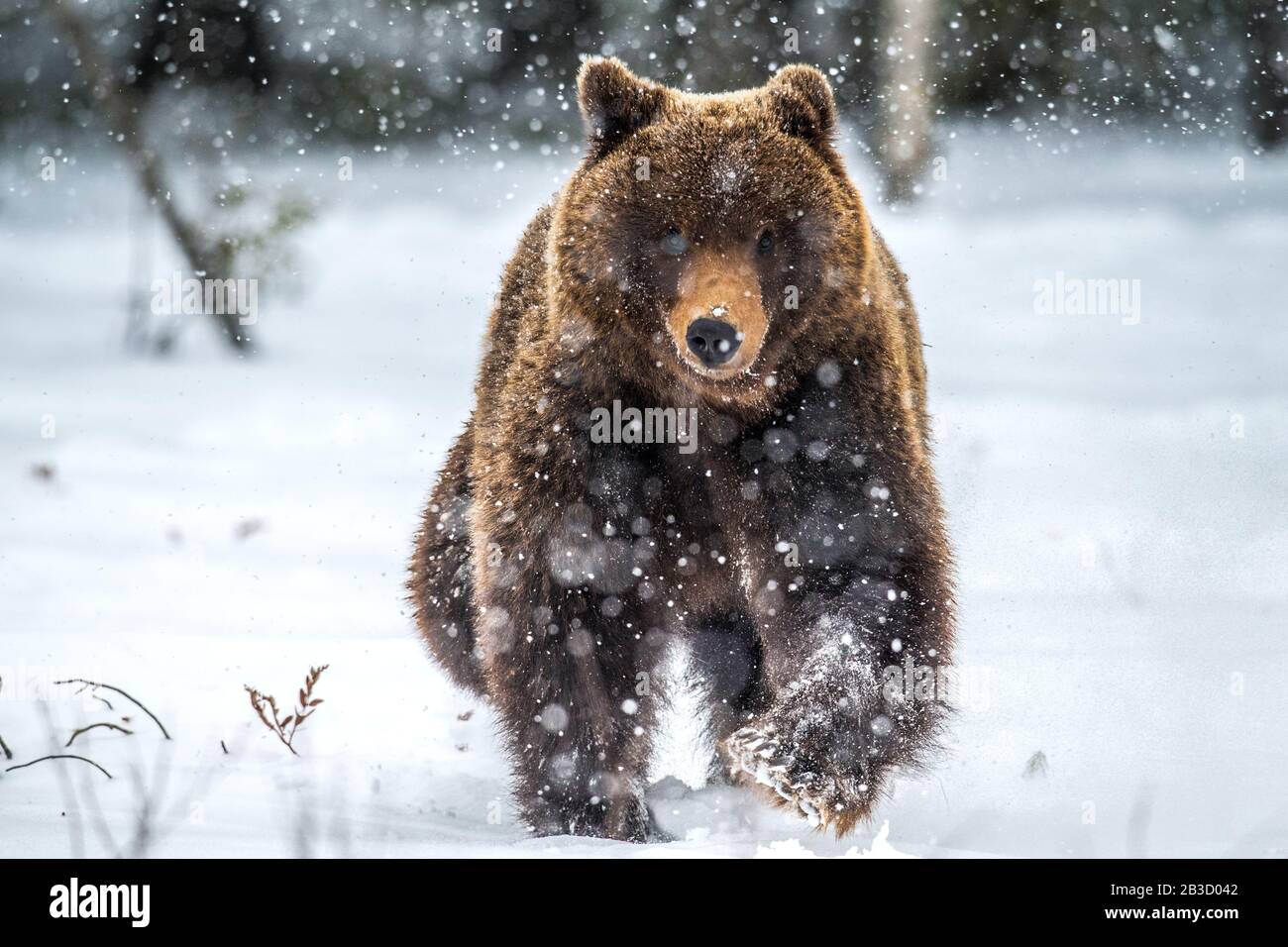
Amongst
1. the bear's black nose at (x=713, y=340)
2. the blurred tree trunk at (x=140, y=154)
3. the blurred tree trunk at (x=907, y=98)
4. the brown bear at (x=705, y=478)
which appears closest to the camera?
the bear's black nose at (x=713, y=340)

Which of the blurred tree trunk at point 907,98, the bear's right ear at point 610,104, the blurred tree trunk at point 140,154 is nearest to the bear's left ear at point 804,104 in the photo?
the bear's right ear at point 610,104

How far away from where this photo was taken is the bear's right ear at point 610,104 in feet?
11.4

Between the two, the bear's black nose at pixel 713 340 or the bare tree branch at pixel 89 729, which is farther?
the bare tree branch at pixel 89 729

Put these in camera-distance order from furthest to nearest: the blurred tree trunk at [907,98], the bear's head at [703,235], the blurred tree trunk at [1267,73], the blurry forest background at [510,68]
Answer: the blurred tree trunk at [1267,73]
the blurred tree trunk at [907,98]
the blurry forest background at [510,68]
the bear's head at [703,235]

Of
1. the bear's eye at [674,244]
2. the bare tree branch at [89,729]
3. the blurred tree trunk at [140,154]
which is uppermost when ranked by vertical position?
the blurred tree trunk at [140,154]

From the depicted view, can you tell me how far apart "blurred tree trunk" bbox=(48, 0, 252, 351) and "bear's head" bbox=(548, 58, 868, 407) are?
5.09 meters

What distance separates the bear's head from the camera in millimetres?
3188

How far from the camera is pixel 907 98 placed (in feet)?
30.5

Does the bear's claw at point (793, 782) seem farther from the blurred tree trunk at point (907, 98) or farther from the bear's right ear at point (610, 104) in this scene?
the blurred tree trunk at point (907, 98)

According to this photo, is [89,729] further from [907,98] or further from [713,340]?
[907,98]

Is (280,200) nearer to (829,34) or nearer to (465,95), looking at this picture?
(465,95)

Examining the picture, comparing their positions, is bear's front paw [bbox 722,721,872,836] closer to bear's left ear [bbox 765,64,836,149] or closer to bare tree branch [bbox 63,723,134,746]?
bear's left ear [bbox 765,64,836,149]

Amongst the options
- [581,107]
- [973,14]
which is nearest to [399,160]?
[973,14]

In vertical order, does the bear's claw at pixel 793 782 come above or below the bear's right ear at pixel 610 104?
below
